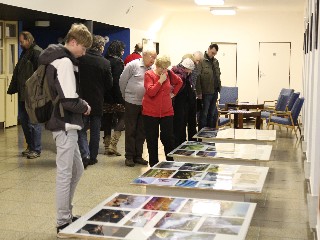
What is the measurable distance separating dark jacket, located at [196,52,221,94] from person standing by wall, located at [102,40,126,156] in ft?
7.01

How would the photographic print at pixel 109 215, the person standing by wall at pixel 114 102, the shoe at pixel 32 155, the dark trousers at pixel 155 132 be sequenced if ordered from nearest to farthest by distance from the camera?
the photographic print at pixel 109 215
the dark trousers at pixel 155 132
the shoe at pixel 32 155
the person standing by wall at pixel 114 102

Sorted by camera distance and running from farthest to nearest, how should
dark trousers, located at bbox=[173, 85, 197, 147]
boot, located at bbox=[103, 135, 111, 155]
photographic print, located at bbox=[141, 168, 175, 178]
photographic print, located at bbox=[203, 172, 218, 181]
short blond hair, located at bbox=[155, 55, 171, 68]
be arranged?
boot, located at bbox=[103, 135, 111, 155], dark trousers, located at bbox=[173, 85, 197, 147], short blond hair, located at bbox=[155, 55, 171, 68], photographic print, located at bbox=[141, 168, 175, 178], photographic print, located at bbox=[203, 172, 218, 181]

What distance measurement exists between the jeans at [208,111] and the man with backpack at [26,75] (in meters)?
3.46

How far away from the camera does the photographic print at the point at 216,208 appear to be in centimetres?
412

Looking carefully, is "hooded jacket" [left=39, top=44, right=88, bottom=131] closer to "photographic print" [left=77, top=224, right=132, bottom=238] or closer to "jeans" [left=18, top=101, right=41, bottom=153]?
"photographic print" [left=77, top=224, right=132, bottom=238]

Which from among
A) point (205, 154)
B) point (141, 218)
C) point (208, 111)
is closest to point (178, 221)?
point (141, 218)

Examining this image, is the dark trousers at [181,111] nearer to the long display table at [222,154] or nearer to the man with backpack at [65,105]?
the long display table at [222,154]

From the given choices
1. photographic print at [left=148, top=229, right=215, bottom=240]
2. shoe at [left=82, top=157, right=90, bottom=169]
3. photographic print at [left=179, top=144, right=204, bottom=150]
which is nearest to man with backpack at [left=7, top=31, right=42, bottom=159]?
shoe at [left=82, top=157, right=90, bottom=169]

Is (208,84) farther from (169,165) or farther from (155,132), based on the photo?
(169,165)

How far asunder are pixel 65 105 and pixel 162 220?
1.37 metres

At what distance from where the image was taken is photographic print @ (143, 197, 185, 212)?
423 centimetres

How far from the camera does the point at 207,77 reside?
11.0 meters

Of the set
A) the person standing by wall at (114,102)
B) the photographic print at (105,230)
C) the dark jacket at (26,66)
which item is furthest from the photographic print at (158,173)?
the dark jacket at (26,66)

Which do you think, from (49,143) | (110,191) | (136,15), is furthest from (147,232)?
(136,15)
